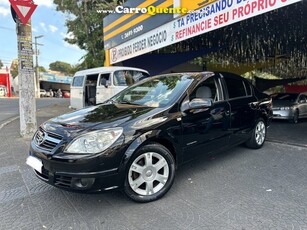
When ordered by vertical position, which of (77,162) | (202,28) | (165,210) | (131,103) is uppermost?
(202,28)

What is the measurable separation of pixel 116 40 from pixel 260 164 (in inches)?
354

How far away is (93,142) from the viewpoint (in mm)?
2953

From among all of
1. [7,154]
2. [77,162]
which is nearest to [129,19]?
[7,154]

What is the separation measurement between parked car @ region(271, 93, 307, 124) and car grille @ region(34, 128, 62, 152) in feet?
29.0

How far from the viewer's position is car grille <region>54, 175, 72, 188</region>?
2.94 metres

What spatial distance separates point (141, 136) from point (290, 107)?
8.46 metres

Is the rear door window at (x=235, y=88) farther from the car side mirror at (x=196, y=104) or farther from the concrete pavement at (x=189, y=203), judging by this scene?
the concrete pavement at (x=189, y=203)

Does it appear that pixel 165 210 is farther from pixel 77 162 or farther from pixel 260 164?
pixel 260 164

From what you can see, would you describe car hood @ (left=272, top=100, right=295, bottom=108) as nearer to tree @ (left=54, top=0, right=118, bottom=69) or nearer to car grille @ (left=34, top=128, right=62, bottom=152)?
car grille @ (left=34, top=128, right=62, bottom=152)

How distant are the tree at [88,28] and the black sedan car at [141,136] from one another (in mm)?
14063

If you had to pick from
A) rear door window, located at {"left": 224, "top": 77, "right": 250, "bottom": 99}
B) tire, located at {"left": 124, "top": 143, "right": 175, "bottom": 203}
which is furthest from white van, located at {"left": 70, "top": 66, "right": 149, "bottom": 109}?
tire, located at {"left": 124, "top": 143, "right": 175, "bottom": 203}

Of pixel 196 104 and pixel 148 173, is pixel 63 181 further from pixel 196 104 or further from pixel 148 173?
pixel 196 104

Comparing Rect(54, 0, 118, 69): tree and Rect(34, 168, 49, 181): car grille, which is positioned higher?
Rect(54, 0, 118, 69): tree

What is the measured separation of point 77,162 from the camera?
2.87 metres
